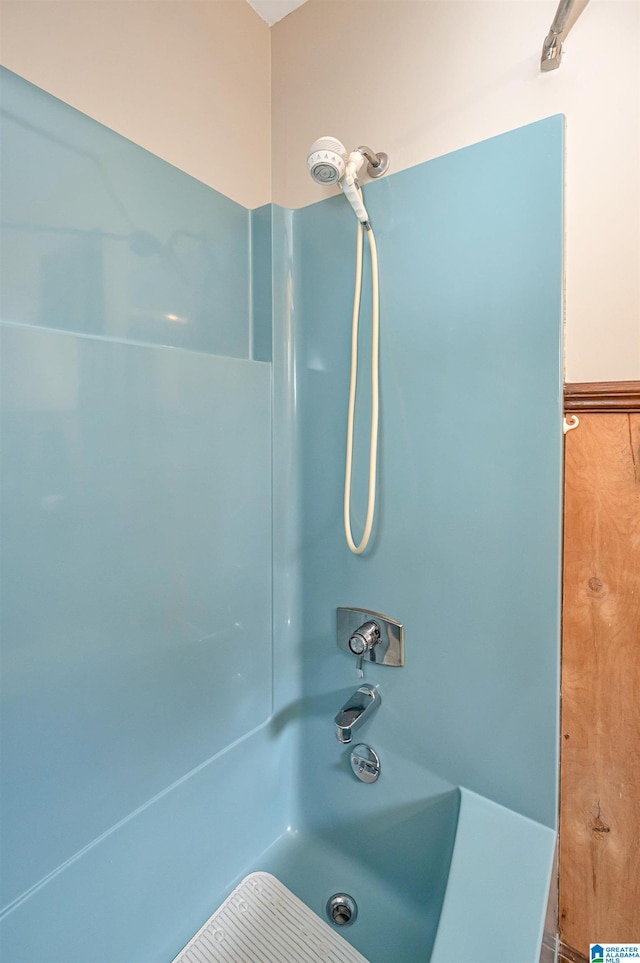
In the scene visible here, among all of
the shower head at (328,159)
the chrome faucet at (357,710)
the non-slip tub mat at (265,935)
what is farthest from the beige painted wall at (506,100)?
the non-slip tub mat at (265,935)

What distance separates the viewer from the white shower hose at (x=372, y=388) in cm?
111

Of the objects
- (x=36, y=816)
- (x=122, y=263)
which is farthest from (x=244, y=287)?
(x=36, y=816)

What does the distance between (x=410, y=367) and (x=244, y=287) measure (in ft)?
1.81

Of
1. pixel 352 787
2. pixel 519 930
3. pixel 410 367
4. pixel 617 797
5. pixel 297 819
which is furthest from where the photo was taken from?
pixel 297 819

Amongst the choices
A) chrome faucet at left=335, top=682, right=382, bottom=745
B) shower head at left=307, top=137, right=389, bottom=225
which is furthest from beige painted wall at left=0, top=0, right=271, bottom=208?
chrome faucet at left=335, top=682, right=382, bottom=745

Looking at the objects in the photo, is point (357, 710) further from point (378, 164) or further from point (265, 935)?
point (378, 164)

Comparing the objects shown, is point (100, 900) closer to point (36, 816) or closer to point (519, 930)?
point (36, 816)

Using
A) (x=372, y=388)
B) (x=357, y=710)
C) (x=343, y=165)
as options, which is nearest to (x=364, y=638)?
(x=357, y=710)

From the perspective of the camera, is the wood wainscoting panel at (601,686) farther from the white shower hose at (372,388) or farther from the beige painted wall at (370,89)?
the white shower hose at (372,388)

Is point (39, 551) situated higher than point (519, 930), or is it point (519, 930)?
point (39, 551)

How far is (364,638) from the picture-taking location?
1.12 m

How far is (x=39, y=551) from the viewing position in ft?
2.65

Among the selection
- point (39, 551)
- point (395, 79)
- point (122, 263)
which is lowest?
point (39, 551)

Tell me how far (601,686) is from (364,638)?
508 mm
